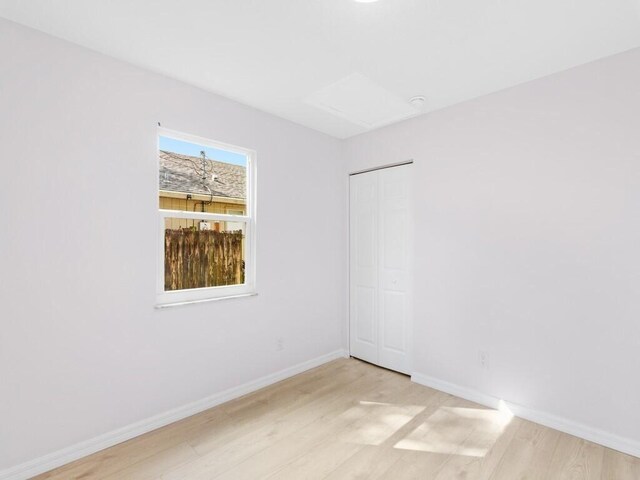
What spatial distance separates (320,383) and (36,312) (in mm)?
2288

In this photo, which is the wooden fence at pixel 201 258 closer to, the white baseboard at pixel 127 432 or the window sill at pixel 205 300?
the window sill at pixel 205 300

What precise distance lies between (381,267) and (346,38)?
2.27 metres

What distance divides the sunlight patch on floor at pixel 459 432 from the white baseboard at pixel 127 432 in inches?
54.0

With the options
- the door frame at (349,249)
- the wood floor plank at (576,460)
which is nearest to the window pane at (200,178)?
the door frame at (349,249)

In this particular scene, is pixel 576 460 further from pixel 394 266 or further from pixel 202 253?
pixel 202 253

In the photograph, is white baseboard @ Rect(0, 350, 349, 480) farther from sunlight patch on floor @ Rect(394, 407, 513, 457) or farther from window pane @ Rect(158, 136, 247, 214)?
window pane @ Rect(158, 136, 247, 214)

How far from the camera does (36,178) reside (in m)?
1.92

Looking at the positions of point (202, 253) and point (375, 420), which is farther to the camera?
point (202, 253)

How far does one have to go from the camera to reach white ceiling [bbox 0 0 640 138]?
1.73 m

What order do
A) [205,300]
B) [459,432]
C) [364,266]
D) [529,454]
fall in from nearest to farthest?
[529,454], [459,432], [205,300], [364,266]

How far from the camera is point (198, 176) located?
2.74 meters

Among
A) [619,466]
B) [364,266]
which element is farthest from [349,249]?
[619,466]

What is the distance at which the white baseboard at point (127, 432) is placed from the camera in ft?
6.10

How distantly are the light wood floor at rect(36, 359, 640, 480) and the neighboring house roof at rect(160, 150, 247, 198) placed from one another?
1824mm
